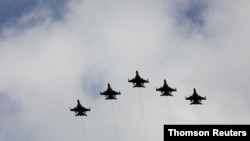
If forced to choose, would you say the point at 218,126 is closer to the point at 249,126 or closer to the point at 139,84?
the point at 249,126

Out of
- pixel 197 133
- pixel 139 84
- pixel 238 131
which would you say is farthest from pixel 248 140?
pixel 139 84

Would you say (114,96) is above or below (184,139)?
above

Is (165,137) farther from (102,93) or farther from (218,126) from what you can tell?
(102,93)

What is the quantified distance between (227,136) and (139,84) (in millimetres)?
89673

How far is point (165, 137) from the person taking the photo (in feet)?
365

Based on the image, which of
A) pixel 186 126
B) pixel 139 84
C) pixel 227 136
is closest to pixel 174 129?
pixel 186 126

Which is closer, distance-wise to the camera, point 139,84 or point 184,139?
point 184,139

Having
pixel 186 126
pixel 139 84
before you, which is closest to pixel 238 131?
pixel 186 126

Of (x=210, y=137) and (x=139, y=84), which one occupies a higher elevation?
(x=139, y=84)

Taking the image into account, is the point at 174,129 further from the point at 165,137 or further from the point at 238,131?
the point at 238,131

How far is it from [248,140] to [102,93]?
93.0m

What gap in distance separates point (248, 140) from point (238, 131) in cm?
265

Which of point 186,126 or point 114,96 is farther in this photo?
point 114,96

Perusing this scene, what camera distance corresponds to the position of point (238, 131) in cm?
11319
